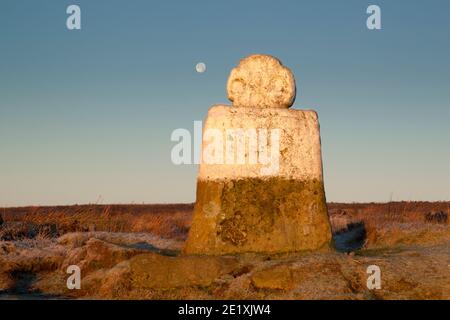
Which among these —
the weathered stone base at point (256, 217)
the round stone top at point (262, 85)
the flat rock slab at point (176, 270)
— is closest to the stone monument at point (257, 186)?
the weathered stone base at point (256, 217)

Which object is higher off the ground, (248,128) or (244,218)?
(248,128)

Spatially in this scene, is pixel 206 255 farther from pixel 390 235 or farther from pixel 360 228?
pixel 360 228

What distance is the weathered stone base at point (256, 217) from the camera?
814 centimetres

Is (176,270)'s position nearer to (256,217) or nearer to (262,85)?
(256,217)

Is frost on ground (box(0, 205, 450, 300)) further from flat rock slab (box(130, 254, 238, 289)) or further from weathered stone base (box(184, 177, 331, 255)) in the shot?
weathered stone base (box(184, 177, 331, 255))

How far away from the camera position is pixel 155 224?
644 inches

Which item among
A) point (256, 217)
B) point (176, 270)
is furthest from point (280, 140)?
point (176, 270)

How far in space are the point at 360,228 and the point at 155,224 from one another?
5.12m

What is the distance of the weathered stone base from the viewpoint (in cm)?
814

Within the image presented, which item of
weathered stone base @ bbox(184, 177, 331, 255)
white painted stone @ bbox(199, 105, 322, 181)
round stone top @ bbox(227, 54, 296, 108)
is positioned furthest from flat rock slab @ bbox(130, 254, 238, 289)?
round stone top @ bbox(227, 54, 296, 108)

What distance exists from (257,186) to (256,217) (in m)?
0.38

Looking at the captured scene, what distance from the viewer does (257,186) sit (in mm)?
8203
